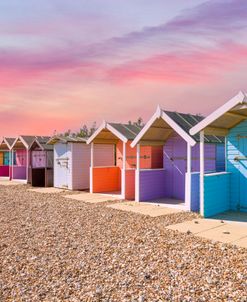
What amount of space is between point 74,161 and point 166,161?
561cm

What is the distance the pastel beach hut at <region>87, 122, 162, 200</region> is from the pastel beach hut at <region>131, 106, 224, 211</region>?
778 mm

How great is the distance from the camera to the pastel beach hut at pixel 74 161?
16875 millimetres

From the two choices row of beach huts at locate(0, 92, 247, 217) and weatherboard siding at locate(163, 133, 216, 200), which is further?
weatherboard siding at locate(163, 133, 216, 200)

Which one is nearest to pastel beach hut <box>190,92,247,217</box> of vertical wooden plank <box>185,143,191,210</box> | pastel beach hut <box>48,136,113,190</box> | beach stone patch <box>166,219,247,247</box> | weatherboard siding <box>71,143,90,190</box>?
vertical wooden plank <box>185,143,191,210</box>

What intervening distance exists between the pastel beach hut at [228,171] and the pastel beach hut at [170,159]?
130 centimetres

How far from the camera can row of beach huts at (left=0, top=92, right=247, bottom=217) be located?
9.69 meters

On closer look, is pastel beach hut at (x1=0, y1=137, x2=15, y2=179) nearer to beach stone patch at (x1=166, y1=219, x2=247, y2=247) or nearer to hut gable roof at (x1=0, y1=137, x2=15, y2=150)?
hut gable roof at (x1=0, y1=137, x2=15, y2=150)

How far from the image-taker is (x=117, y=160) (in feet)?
56.3

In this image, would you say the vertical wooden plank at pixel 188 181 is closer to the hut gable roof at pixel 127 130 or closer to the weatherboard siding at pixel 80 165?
the hut gable roof at pixel 127 130

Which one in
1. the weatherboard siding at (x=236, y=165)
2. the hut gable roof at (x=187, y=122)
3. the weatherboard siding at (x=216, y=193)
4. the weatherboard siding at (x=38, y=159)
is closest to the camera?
the weatherboard siding at (x=216, y=193)

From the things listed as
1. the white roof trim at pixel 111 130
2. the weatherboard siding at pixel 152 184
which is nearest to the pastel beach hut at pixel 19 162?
the white roof trim at pixel 111 130

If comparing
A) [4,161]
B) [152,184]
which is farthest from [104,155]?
[4,161]

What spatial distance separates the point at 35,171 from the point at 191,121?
10.9 meters

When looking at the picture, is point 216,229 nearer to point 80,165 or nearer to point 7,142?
point 80,165
